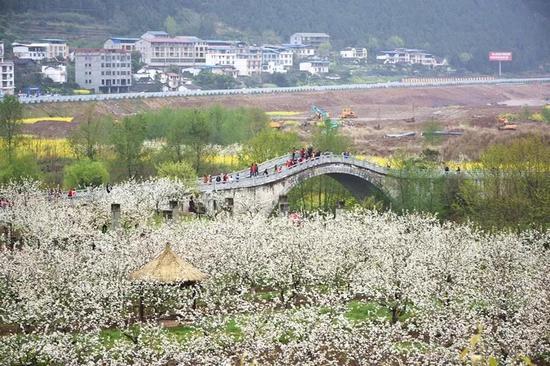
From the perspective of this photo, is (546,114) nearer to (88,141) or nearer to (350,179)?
(350,179)

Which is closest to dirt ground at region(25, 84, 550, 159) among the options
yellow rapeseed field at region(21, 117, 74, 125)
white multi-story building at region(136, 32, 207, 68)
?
yellow rapeseed field at region(21, 117, 74, 125)

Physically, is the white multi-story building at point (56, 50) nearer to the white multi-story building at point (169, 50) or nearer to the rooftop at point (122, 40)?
the rooftop at point (122, 40)

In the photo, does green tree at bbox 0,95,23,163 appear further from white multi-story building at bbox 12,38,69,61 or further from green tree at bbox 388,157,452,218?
white multi-story building at bbox 12,38,69,61

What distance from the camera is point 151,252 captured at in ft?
139

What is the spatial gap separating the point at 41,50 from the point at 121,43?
1769 cm

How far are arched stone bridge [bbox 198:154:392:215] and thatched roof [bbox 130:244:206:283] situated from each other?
21.1 meters

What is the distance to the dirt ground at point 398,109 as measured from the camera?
369ft

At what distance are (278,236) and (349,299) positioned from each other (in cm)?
471

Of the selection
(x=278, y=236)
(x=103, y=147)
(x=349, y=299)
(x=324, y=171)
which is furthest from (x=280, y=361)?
(x=103, y=147)

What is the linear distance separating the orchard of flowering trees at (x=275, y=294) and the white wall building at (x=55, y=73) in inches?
4344

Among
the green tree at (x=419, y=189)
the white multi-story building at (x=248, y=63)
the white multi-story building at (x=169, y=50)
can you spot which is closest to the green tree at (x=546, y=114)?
the white multi-story building at (x=248, y=63)

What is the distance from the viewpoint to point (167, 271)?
38562 millimetres

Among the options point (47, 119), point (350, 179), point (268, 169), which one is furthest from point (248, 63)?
point (268, 169)

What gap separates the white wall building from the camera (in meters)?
160
